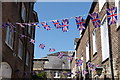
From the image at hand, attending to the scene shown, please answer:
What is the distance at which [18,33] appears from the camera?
49.0ft

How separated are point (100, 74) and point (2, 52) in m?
5.35

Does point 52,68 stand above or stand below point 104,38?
below

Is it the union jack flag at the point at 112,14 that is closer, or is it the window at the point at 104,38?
the union jack flag at the point at 112,14


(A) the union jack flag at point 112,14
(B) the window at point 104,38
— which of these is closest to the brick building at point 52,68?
(B) the window at point 104,38

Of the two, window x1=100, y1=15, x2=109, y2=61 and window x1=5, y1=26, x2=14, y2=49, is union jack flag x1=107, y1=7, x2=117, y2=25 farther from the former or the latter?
window x1=5, y1=26, x2=14, y2=49

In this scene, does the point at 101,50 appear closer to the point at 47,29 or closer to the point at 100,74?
the point at 100,74

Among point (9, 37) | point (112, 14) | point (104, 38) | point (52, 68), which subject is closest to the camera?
point (112, 14)

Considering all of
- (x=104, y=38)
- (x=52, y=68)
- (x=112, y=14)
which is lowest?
(x=52, y=68)

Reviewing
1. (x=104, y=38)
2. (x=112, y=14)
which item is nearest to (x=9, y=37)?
(x=104, y=38)

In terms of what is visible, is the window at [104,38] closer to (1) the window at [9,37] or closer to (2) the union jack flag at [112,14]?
(2) the union jack flag at [112,14]

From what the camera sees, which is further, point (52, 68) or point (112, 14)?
point (52, 68)

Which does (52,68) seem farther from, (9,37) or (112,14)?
(112,14)

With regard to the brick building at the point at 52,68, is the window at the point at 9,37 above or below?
above

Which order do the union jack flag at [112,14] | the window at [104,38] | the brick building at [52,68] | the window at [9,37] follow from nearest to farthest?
the union jack flag at [112,14], the window at [104,38], the window at [9,37], the brick building at [52,68]
